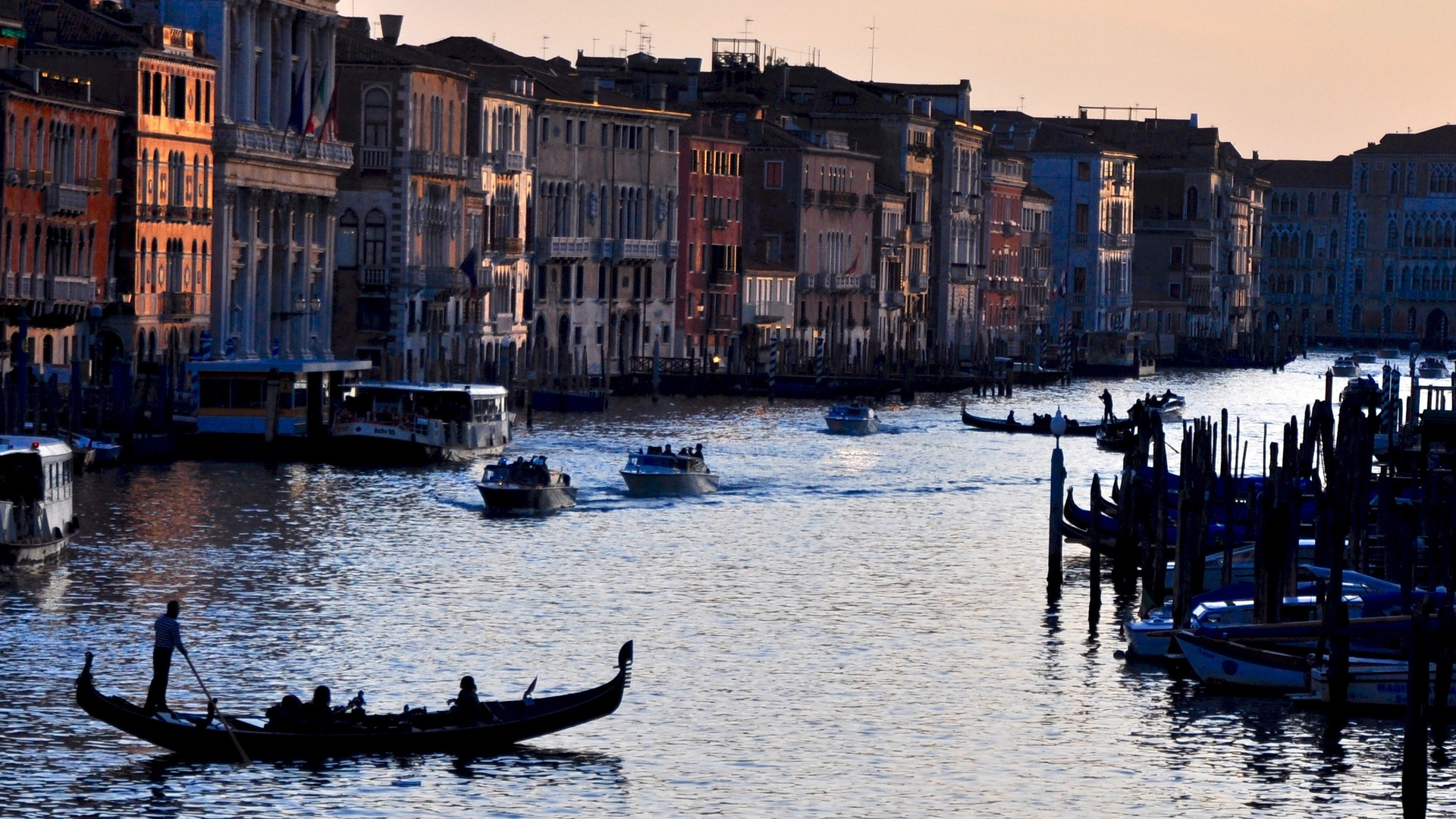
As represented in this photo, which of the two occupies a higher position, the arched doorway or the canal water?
the arched doorway

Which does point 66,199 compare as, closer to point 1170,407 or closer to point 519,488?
point 519,488

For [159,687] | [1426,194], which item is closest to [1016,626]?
Result: [159,687]

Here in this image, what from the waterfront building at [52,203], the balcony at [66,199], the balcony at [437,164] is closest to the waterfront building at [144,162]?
the waterfront building at [52,203]

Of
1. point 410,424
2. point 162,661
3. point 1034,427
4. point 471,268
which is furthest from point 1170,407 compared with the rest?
point 162,661

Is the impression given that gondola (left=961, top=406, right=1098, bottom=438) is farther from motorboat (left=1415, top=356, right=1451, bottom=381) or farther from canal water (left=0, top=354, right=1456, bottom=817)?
motorboat (left=1415, top=356, right=1451, bottom=381)

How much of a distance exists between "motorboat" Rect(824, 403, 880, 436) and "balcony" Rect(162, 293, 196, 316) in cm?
1643

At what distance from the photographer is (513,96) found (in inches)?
3723

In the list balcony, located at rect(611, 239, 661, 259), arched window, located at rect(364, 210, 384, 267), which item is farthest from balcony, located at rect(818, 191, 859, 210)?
arched window, located at rect(364, 210, 384, 267)

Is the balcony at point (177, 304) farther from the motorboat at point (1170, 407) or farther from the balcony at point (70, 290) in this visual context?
the motorboat at point (1170, 407)

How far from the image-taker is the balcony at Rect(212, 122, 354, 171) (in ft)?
255

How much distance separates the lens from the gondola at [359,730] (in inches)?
1152

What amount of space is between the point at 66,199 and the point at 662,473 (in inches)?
647

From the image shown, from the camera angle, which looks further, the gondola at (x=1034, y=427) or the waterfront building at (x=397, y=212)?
the waterfront building at (x=397, y=212)

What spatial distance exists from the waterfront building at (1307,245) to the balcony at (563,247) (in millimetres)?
101658
